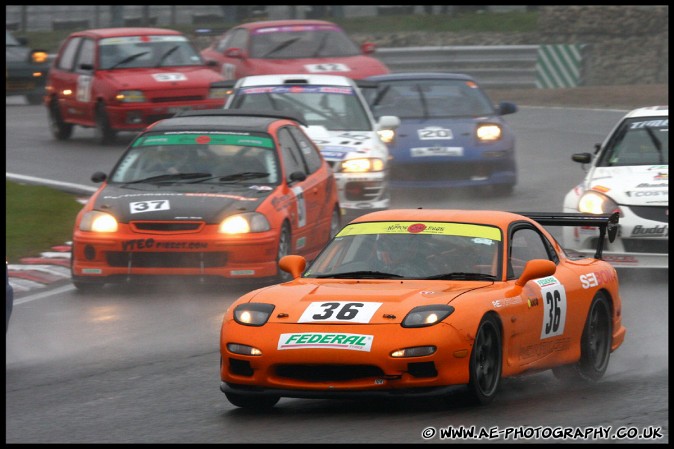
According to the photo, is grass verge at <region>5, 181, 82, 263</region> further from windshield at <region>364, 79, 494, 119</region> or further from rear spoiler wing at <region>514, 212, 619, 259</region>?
rear spoiler wing at <region>514, 212, 619, 259</region>

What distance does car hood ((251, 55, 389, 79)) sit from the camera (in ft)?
76.5

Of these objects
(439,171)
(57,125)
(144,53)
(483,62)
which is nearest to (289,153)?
(439,171)

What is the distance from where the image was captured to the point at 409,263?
29.9ft

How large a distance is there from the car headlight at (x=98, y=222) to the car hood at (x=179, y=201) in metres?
0.05

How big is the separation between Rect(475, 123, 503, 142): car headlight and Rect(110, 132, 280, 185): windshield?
5.29 meters

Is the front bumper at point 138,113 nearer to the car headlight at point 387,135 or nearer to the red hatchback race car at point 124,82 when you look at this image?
the red hatchback race car at point 124,82

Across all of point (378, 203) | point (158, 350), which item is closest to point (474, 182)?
point (378, 203)

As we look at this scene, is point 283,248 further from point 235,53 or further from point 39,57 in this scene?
point 39,57

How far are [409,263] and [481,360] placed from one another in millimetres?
987

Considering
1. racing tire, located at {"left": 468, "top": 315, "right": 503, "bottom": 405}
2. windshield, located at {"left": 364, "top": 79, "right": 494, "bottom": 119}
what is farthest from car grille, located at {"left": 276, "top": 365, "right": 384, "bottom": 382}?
windshield, located at {"left": 364, "top": 79, "right": 494, "bottom": 119}

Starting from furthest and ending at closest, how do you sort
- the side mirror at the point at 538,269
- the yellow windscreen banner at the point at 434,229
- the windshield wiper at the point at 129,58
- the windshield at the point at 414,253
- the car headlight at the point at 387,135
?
the windshield wiper at the point at 129,58 < the car headlight at the point at 387,135 < the yellow windscreen banner at the point at 434,229 < the windshield at the point at 414,253 < the side mirror at the point at 538,269

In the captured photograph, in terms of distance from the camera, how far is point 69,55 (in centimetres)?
2453

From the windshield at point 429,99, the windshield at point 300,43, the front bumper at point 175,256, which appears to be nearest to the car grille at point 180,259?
the front bumper at point 175,256

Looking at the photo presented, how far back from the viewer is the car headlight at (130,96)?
22.5m
